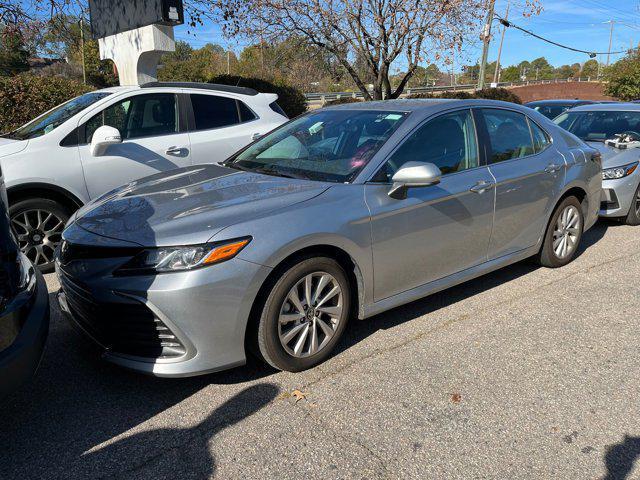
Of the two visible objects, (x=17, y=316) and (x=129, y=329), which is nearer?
(x=17, y=316)

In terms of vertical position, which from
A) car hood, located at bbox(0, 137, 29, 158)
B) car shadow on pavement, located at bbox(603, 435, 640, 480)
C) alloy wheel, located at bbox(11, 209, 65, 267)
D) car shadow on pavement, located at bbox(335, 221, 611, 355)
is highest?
car hood, located at bbox(0, 137, 29, 158)

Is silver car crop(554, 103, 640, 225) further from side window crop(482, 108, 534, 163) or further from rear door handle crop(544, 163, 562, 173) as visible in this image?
side window crop(482, 108, 534, 163)

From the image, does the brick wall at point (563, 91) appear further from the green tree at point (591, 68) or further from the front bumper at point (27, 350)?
the front bumper at point (27, 350)

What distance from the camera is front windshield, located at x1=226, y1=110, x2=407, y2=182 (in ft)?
11.9

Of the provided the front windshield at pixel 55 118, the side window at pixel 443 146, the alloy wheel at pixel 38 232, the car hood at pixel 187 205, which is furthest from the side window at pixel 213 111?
the side window at pixel 443 146

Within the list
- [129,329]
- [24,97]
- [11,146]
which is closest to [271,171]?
[129,329]

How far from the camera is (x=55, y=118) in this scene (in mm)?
5406

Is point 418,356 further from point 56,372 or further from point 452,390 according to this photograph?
point 56,372

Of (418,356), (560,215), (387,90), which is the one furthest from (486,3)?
(418,356)

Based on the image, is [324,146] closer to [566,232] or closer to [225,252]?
[225,252]

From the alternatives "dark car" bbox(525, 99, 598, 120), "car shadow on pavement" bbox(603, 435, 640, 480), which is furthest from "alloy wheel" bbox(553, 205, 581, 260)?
"dark car" bbox(525, 99, 598, 120)

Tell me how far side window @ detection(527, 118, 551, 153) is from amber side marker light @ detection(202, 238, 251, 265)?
3.08 m

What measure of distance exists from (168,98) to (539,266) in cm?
425

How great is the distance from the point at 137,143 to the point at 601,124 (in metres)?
6.33
